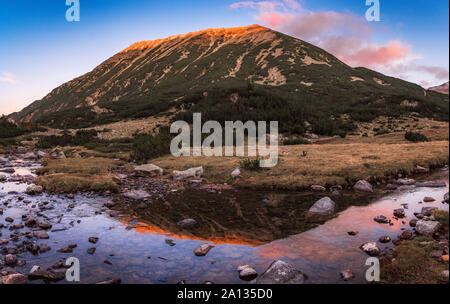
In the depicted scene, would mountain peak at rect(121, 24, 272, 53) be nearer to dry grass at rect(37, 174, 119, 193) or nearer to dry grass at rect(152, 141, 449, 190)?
dry grass at rect(152, 141, 449, 190)

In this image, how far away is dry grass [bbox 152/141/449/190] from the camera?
18531 mm

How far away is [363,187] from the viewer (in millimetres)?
16734

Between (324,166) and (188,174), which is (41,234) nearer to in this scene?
(188,174)

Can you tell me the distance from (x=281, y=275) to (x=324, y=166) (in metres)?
14.6

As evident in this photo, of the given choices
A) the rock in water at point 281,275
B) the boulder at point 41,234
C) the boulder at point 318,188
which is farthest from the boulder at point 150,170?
the rock in water at point 281,275

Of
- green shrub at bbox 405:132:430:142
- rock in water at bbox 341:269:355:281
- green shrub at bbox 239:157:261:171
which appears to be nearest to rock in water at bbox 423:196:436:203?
rock in water at bbox 341:269:355:281

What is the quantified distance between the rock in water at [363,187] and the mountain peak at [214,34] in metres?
156

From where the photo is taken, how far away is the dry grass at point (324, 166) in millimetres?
18531

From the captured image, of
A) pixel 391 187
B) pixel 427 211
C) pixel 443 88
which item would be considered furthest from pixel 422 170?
pixel 443 88

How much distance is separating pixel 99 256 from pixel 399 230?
1054cm

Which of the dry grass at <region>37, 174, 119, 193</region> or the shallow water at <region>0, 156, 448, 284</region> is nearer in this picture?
the shallow water at <region>0, 156, 448, 284</region>

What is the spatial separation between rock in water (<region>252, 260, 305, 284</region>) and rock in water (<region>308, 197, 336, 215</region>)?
19.1ft

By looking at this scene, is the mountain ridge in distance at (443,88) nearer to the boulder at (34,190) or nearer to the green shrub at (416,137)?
the boulder at (34,190)
